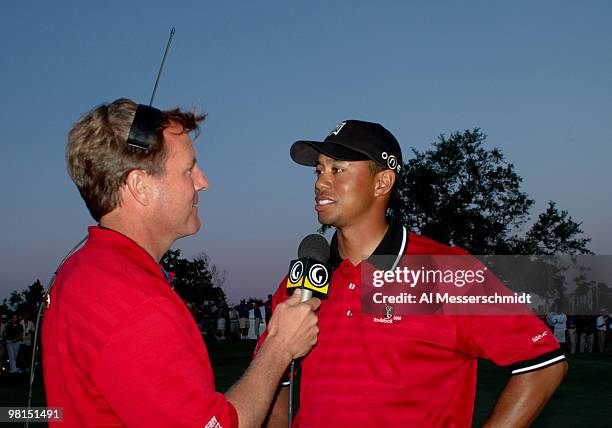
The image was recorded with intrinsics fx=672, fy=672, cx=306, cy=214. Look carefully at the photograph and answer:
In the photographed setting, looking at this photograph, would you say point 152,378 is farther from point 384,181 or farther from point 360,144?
point 384,181

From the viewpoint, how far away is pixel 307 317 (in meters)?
3.10

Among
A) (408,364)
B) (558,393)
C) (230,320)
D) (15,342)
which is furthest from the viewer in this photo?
(230,320)

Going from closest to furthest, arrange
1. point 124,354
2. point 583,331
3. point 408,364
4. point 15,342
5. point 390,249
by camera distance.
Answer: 1. point 124,354
2. point 408,364
3. point 390,249
4. point 15,342
5. point 583,331

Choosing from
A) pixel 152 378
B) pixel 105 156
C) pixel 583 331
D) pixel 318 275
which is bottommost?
pixel 583 331

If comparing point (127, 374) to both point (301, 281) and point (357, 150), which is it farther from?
point (357, 150)

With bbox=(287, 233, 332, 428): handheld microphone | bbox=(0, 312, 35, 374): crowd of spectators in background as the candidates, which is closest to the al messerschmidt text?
bbox=(287, 233, 332, 428): handheld microphone

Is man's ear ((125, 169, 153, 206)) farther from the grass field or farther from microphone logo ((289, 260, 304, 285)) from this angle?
the grass field

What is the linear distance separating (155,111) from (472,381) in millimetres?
2505

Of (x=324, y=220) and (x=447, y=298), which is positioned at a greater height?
(x=324, y=220)

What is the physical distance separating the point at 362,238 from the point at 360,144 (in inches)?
25.6

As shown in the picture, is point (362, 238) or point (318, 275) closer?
point (318, 275)

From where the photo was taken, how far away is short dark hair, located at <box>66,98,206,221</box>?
294cm

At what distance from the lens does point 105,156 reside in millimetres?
2939

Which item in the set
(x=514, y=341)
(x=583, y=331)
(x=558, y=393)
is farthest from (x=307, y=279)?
(x=583, y=331)
